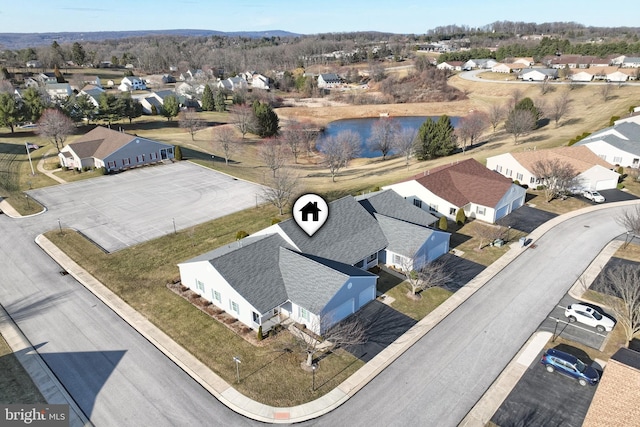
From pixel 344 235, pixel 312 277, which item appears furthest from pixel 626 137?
pixel 312 277

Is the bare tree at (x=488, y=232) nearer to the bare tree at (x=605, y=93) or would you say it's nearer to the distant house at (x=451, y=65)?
the bare tree at (x=605, y=93)

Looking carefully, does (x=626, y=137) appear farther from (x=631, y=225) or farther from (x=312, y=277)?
(x=312, y=277)

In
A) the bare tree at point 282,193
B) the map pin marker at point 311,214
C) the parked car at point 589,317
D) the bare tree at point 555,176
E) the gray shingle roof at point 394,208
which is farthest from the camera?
the bare tree at point 555,176

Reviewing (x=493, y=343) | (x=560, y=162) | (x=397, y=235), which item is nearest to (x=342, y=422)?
(x=493, y=343)

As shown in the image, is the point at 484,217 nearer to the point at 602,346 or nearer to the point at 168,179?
the point at 602,346

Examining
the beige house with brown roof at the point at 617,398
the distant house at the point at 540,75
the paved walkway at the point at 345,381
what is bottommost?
the paved walkway at the point at 345,381

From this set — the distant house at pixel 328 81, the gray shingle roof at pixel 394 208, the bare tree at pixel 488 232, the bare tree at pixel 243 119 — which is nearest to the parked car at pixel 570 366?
the bare tree at pixel 488 232
